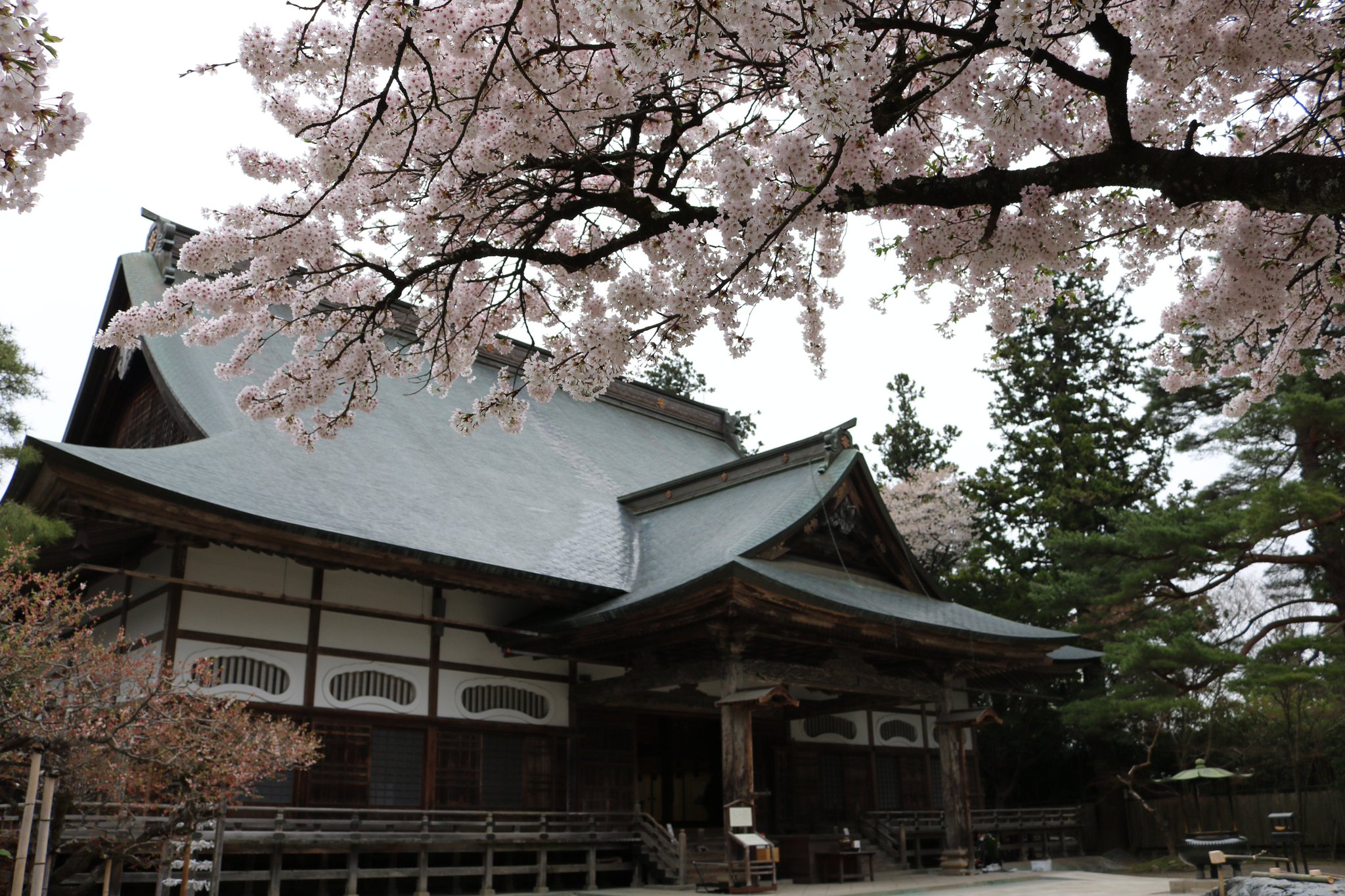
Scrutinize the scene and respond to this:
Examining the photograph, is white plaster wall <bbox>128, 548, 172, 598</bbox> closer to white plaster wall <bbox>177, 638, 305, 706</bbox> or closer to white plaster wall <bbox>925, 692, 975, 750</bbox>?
white plaster wall <bbox>177, 638, 305, 706</bbox>

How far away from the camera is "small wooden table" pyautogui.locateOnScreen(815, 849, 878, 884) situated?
1248 cm

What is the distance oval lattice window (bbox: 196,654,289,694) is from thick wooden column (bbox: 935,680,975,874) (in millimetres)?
8103

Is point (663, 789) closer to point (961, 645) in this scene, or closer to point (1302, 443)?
point (961, 645)

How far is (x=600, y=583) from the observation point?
12398 mm

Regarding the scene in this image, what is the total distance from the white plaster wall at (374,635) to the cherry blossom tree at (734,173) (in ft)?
15.7

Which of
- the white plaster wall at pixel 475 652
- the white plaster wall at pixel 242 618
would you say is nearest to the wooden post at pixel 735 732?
the white plaster wall at pixel 475 652

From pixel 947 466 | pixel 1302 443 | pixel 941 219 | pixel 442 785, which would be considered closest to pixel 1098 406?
pixel 947 466

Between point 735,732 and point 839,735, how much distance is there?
225 inches

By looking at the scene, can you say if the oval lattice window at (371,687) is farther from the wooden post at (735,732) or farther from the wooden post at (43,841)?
the wooden post at (43,841)

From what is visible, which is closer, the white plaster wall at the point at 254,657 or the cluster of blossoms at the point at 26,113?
the cluster of blossoms at the point at 26,113

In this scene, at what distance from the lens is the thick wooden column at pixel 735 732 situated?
35.3 ft

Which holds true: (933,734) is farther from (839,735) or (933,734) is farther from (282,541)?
(282,541)

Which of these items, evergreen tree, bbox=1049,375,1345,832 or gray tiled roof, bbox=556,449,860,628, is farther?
evergreen tree, bbox=1049,375,1345,832

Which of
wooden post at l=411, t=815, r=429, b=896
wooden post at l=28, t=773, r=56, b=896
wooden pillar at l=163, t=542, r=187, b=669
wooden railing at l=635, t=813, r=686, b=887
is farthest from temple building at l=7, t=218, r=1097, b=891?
wooden post at l=28, t=773, r=56, b=896
